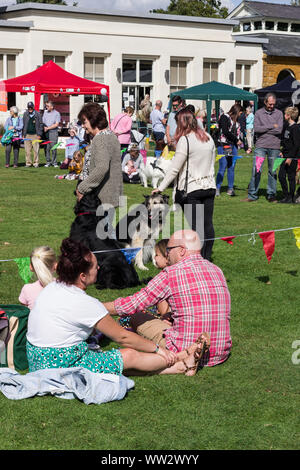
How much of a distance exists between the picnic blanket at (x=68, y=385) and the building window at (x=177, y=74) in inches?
1215

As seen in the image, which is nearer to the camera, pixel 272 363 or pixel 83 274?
pixel 83 274

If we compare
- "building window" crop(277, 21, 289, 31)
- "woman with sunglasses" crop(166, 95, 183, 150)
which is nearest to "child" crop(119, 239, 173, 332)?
"woman with sunglasses" crop(166, 95, 183, 150)

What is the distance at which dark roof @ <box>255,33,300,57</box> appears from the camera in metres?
37.9

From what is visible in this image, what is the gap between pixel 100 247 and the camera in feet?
25.0

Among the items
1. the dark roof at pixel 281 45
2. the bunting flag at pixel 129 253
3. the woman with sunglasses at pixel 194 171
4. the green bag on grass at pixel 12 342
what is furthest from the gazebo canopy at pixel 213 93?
the dark roof at pixel 281 45

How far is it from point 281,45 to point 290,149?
2778 cm

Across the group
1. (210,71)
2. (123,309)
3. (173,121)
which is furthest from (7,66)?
(123,309)

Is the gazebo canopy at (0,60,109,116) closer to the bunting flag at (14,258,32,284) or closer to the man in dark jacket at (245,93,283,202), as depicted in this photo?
the man in dark jacket at (245,93,283,202)

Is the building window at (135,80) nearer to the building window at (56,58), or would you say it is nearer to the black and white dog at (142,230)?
the building window at (56,58)

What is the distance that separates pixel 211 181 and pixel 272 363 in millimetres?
2737

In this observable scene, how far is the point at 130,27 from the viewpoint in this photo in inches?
1275
